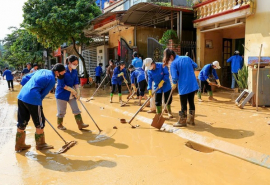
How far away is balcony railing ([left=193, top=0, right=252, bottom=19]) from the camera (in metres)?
7.83

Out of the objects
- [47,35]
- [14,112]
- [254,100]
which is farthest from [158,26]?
[14,112]

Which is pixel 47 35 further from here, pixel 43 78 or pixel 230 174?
pixel 230 174

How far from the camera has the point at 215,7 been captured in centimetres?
869

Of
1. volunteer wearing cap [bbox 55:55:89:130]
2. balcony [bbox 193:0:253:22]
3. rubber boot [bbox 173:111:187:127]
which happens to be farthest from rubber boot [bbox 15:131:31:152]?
balcony [bbox 193:0:253:22]

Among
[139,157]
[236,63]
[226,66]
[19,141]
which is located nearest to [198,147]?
[139,157]

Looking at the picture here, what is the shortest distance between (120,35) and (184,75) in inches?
401

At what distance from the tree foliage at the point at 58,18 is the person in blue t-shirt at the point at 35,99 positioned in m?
Result: 9.23

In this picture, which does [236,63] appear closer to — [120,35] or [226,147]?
[226,147]

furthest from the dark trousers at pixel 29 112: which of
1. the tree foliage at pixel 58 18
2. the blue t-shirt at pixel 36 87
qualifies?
the tree foliage at pixel 58 18

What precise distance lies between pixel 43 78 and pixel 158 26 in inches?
402

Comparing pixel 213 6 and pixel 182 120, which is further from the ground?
pixel 213 6

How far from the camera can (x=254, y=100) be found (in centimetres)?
652

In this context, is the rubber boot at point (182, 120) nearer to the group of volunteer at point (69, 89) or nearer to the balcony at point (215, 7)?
the group of volunteer at point (69, 89)

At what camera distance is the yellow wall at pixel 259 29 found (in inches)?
279
